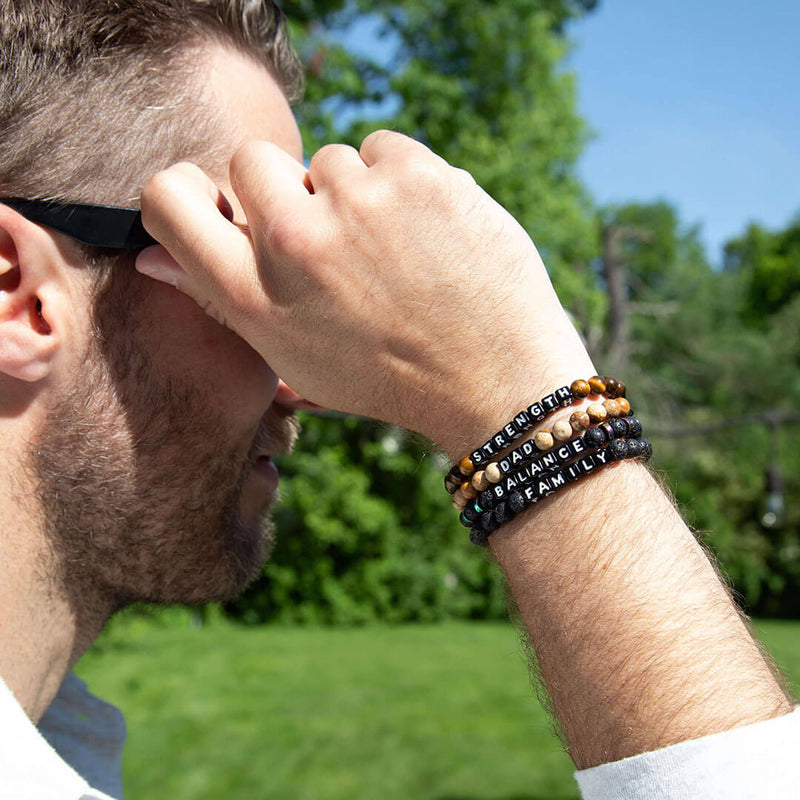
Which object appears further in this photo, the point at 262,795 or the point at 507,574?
the point at 262,795

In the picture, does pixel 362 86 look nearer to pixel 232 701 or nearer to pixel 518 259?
pixel 232 701

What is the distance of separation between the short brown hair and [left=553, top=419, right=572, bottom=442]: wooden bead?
0.98 m

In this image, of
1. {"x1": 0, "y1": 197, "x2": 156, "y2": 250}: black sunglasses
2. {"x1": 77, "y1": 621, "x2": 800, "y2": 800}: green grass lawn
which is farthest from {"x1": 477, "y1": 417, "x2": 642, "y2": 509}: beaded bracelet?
{"x1": 77, "y1": 621, "x2": 800, "y2": 800}: green grass lawn

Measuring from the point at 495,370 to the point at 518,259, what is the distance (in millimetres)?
215

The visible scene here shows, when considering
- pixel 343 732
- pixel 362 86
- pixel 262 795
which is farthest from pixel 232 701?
pixel 362 86

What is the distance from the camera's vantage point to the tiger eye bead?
1450 mm

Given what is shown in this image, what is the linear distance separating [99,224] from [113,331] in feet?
0.71

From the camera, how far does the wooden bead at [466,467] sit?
142 centimetres

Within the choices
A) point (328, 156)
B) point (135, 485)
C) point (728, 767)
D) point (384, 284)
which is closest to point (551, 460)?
point (384, 284)

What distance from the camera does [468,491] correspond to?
1436 millimetres

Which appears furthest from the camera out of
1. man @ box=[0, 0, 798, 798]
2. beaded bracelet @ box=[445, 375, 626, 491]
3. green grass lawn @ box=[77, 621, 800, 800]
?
green grass lawn @ box=[77, 621, 800, 800]

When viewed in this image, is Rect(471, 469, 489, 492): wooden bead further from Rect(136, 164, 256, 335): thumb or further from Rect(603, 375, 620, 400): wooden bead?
Rect(136, 164, 256, 335): thumb

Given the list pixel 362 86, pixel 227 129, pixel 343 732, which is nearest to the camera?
pixel 227 129

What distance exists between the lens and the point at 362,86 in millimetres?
17281
